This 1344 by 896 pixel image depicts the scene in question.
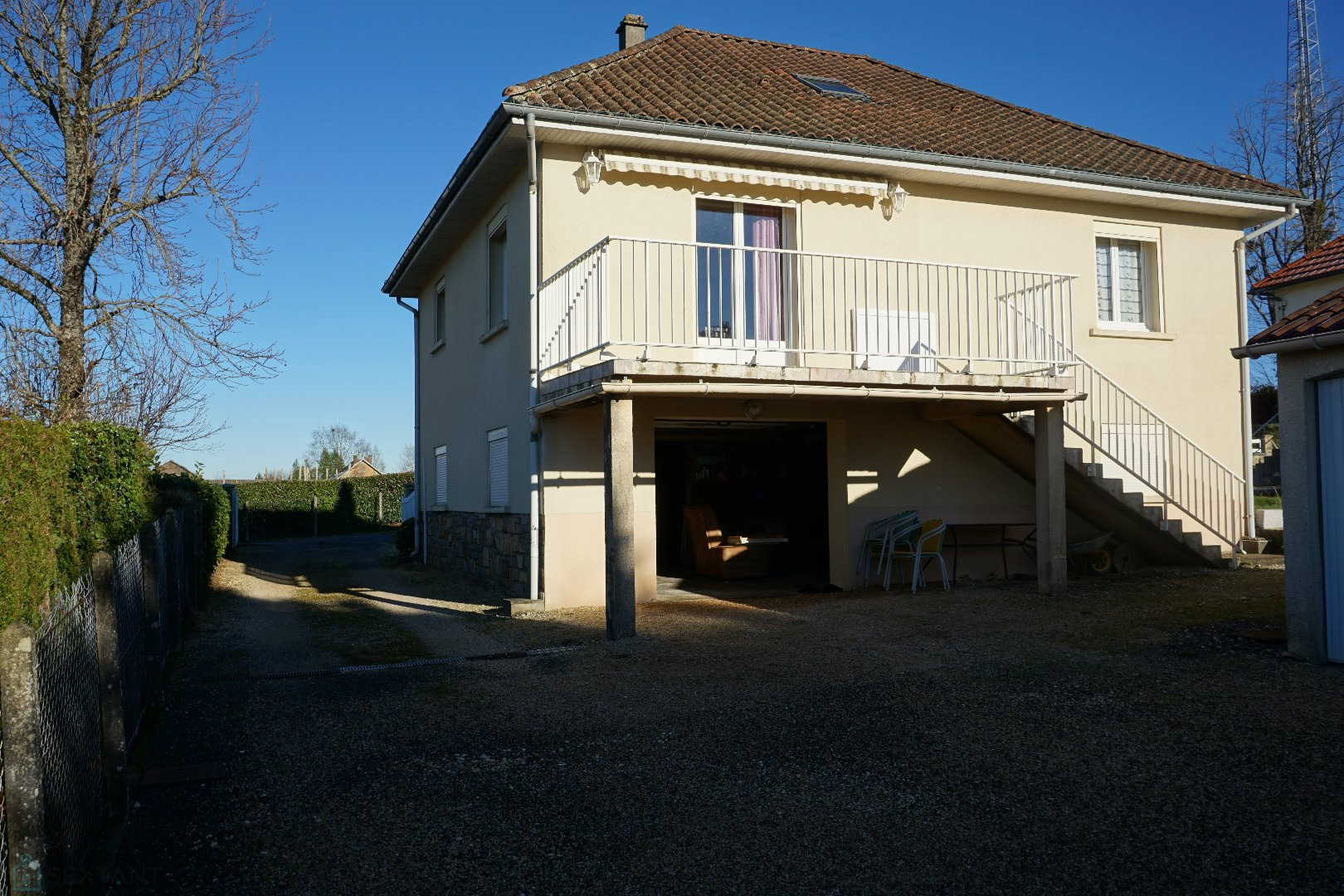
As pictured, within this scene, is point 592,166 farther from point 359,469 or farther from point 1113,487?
point 359,469

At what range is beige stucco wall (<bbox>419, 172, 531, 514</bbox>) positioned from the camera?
38.1 ft

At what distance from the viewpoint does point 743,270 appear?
1155 centimetres

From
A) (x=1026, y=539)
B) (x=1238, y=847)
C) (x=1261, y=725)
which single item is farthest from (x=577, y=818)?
(x=1026, y=539)

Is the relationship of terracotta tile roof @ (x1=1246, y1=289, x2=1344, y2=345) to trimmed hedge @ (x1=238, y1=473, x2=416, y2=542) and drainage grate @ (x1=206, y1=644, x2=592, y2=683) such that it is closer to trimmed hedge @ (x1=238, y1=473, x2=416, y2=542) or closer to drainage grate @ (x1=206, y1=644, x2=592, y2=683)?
drainage grate @ (x1=206, y1=644, x2=592, y2=683)

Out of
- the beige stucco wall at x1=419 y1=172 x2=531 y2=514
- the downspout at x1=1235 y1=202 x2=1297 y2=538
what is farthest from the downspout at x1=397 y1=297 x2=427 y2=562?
the downspout at x1=1235 y1=202 x2=1297 y2=538

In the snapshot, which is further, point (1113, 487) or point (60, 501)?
point (1113, 487)

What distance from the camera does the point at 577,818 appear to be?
4379 mm

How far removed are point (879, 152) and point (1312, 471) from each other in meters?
6.25

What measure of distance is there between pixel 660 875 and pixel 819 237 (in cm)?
953

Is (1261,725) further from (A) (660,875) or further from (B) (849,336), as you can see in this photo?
(B) (849,336)

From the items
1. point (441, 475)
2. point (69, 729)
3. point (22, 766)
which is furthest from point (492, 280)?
point (22, 766)

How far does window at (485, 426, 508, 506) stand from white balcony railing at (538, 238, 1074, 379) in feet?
7.15

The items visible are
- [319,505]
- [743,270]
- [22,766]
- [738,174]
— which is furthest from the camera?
[319,505]

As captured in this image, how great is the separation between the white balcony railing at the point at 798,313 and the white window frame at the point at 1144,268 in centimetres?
176
